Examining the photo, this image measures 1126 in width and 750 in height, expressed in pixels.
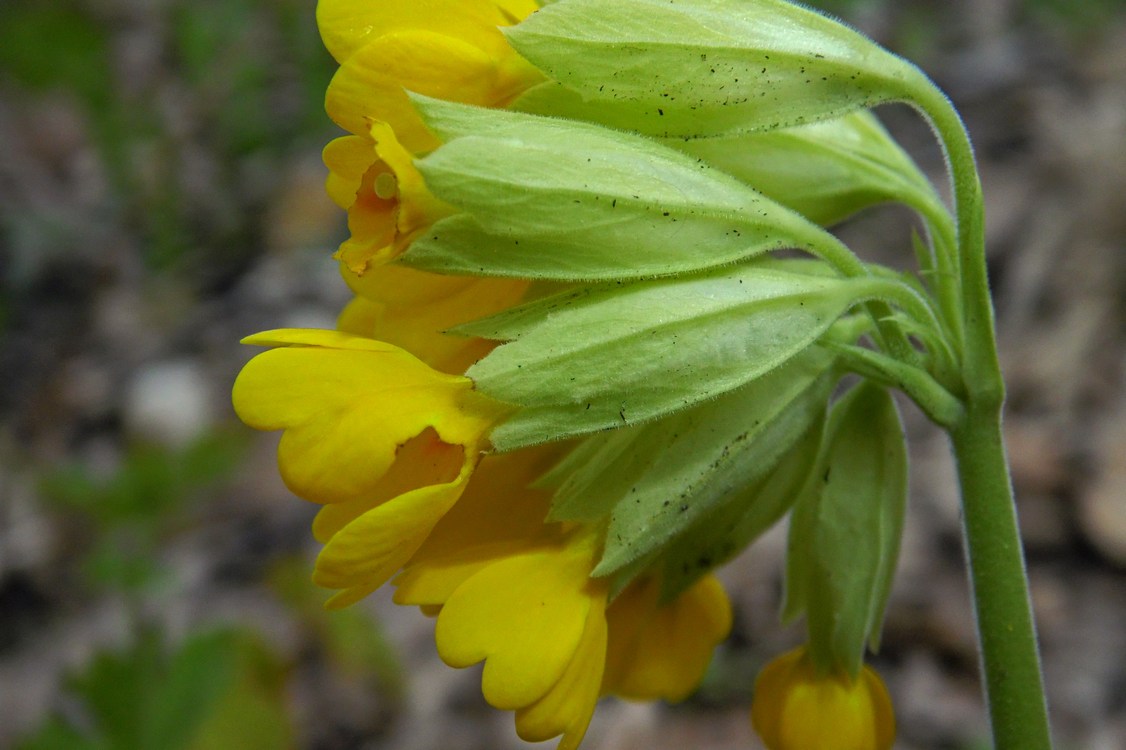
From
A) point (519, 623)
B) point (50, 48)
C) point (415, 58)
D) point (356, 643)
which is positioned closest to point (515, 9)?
point (415, 58)

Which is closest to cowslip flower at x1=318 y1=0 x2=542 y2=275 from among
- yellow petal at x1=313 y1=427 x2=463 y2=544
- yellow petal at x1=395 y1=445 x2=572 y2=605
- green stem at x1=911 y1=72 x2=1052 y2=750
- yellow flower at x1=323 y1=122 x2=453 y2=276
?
yellow flower at x1=323 y1=122 x2=453 y2=276

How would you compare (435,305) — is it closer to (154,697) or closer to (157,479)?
(154,697)

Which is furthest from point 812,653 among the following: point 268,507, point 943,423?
point 268,507

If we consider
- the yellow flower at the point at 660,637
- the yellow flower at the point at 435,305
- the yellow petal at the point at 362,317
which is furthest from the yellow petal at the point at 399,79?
the yellow flower at the point at 660,637

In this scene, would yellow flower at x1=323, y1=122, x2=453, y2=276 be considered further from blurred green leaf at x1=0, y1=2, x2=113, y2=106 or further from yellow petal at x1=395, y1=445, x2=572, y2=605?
blurred green leaf at x1=0, y1=2, x2=113, y2=106

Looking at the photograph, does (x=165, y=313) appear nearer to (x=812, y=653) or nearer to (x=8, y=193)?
(x=8, y=193)
